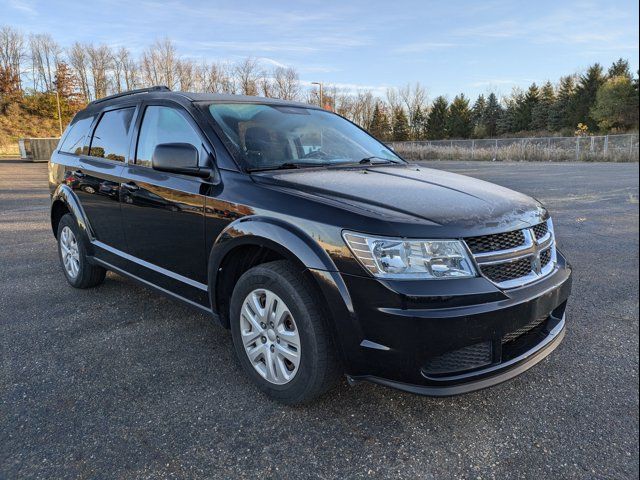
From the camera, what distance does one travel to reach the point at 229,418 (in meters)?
2.50

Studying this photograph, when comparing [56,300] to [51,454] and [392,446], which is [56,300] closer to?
[51,454]

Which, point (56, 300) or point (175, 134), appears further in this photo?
point (56, 300)

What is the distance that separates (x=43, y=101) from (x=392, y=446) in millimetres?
76132

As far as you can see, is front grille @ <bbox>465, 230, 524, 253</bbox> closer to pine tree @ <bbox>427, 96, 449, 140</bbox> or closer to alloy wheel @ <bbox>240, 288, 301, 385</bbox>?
alloy wheel @ <bbox>240, 288, 301, 385</bbox>

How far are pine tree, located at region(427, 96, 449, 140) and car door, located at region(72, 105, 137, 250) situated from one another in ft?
226

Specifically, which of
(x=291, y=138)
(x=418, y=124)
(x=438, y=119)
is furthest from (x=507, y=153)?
(x=418, y=124)

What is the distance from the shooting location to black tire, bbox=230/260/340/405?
2352 millimetres

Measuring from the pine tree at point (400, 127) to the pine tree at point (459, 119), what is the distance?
6.80 meters

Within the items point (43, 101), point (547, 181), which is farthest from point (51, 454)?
point (43, 101)

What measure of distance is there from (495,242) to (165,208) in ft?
7.15

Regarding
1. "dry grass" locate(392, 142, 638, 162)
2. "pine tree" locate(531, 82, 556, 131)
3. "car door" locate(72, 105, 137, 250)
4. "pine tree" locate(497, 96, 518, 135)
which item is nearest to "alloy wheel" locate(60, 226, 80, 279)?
"car door" locate(72, 105, 137, 250)

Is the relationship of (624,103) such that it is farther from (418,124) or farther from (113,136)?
(418,124)

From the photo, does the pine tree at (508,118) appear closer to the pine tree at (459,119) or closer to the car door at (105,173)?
the pine tree at (459,119)

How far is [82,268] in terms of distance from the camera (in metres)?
4.51
